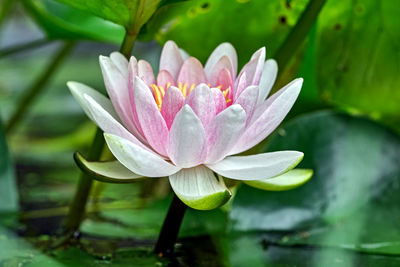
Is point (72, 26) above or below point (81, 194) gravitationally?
above

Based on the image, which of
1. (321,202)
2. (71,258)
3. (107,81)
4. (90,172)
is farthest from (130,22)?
(321,202)

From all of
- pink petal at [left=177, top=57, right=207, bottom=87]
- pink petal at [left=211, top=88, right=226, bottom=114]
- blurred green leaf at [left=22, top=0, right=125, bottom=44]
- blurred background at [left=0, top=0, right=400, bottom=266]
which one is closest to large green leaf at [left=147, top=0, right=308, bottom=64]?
blurred background at [left=0, top=0, right=400, bottom=266]

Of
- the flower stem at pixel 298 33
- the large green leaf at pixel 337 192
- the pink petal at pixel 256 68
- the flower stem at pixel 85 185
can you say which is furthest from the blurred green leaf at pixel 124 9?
the large green leaf at pixel 337 192

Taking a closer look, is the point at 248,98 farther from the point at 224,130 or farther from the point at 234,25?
the point at 234,25

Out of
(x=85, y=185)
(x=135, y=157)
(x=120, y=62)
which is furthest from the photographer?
(x=85, y=185)

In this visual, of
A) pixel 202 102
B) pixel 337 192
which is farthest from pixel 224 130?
pixel 337 192

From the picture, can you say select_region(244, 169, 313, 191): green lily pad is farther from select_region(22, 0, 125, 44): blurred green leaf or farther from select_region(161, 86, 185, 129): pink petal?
select_region(22, 0, 125, 44): blurred green leaf

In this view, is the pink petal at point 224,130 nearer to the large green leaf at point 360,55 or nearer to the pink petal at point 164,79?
the pink petal at point 164,79

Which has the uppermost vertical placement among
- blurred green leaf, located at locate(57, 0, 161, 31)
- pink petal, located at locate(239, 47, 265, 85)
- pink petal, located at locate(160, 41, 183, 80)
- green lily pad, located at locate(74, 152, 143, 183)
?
blurred green leaf, located at locate(57, 0, 161, 31)
